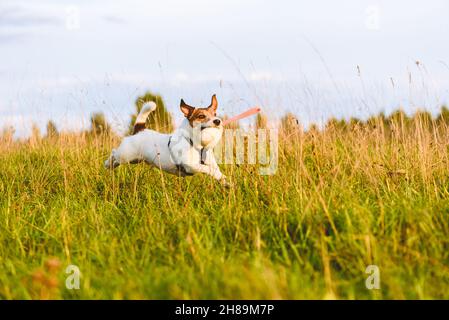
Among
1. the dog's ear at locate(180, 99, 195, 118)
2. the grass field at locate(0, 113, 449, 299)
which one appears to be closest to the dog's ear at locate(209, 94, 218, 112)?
the dog's ear at locate(180, 99, 195, 118)

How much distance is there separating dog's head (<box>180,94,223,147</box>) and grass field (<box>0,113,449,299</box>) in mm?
414

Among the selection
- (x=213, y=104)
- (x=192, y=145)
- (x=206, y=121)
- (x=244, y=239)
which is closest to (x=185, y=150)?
(x=192, y=145)

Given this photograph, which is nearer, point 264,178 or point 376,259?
point 376,259

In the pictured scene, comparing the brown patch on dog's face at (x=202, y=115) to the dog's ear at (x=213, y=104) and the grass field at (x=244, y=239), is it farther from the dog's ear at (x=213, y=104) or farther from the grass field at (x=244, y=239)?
the grass field at (x=244, y=239)

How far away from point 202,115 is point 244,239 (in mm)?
1449

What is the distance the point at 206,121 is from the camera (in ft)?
16.0

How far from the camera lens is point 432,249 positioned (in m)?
3.53

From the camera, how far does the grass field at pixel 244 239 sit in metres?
3.20

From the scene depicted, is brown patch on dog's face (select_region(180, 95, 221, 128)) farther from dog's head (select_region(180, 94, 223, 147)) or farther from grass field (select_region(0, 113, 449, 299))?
grass field (select_region(0, 113, 449, 299))
